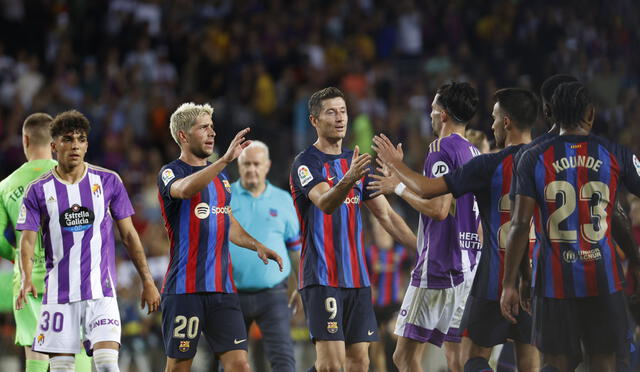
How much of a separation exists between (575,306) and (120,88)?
40.4ft

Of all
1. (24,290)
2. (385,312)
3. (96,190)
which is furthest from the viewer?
(385,312)

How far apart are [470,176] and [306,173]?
1389 mm

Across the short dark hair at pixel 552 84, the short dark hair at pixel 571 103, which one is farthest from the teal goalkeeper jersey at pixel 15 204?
the short dark hair at pixel 571 103

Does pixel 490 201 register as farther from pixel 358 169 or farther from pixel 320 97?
pixel 320 97

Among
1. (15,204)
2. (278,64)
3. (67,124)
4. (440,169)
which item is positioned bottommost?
(440,169)

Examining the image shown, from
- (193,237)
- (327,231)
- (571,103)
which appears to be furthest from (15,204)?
(571,103)

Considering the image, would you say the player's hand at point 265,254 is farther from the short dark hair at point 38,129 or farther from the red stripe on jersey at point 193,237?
the short dark hair at point 38,129

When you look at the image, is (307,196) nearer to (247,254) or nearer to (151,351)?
(247,254)

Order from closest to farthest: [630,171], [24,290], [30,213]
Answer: [630,171], [24,290], [30,213]

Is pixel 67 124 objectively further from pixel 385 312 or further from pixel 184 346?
pixel 385 312

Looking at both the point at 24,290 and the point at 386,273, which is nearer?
the point at 24,290

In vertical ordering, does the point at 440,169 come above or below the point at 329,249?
above

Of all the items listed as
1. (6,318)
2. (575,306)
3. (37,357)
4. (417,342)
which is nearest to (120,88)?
(6,318)

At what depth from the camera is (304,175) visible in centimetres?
741
